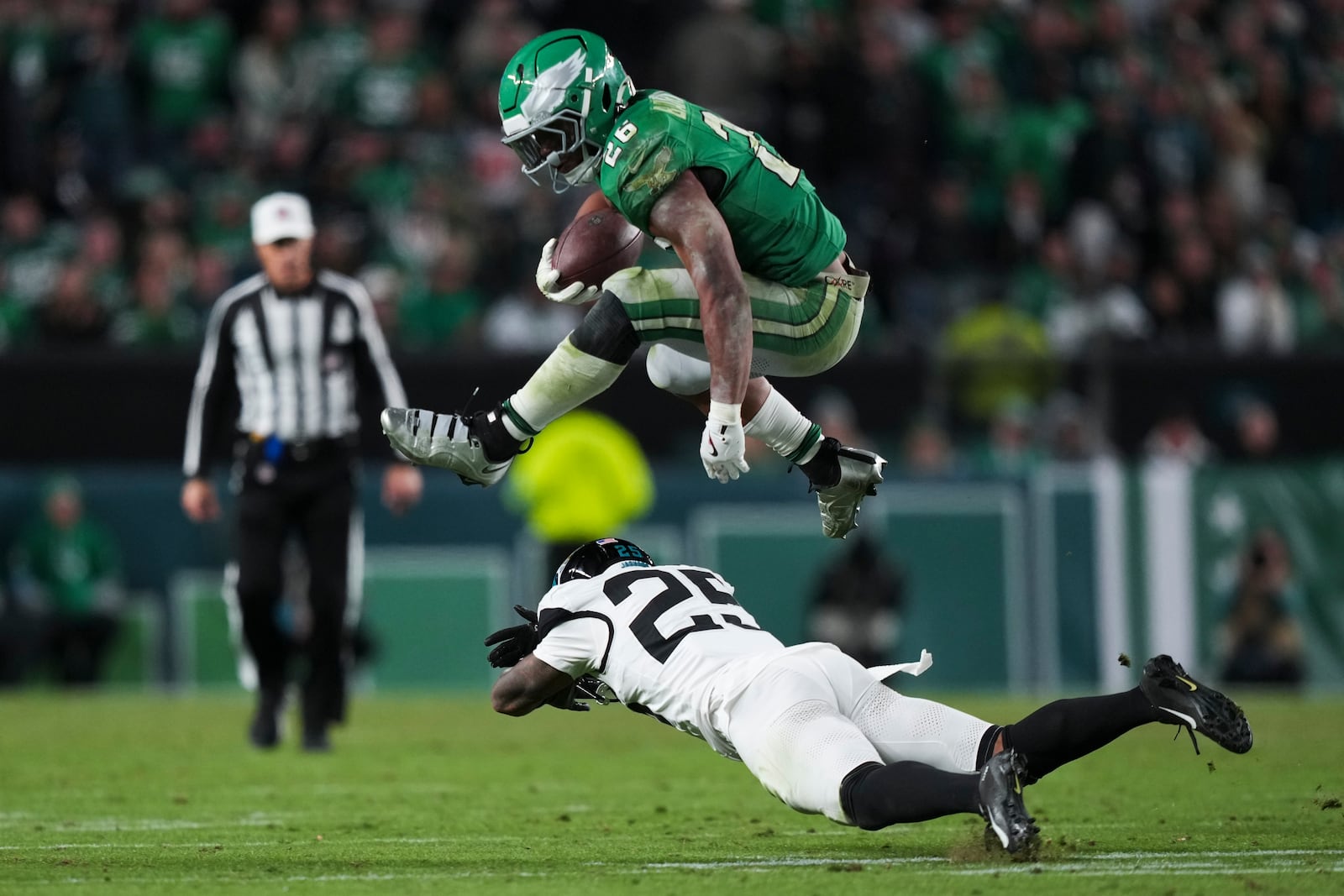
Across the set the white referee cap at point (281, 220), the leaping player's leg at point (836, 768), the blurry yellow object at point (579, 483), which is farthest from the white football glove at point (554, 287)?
the blurry yellow object at point (579, 483)

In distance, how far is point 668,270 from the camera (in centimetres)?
581

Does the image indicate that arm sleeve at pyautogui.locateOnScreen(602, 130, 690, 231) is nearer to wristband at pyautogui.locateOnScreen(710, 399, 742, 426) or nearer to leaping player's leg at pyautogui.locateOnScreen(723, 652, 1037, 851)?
wristband at pyautogui.locateOnScreen(710, 399, 742, 426)

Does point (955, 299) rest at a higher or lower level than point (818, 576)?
higher

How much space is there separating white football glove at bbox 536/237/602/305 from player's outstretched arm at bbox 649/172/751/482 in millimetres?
482

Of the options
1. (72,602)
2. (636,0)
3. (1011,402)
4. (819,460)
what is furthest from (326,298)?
(636,0)

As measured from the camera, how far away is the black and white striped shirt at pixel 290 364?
8.70 m

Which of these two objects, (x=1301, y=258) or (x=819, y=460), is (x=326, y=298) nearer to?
(x=819, y=460)

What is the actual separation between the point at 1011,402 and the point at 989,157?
2.89 m

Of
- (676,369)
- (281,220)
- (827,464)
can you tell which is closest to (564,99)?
(676,369)

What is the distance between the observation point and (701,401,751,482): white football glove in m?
5.56

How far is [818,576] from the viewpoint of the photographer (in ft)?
41.1

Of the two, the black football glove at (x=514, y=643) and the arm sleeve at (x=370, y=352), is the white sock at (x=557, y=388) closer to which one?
the black football glove at (x=514, y=643)

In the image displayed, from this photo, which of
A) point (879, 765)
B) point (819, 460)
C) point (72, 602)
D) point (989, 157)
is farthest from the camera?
point (989, 157)

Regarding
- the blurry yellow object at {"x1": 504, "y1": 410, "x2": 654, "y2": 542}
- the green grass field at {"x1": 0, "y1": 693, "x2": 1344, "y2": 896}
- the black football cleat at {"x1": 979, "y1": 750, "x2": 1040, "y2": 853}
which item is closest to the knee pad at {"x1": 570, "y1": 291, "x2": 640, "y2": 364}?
the green grass field at {"x1": 0, "y1": 693, "x2": 1344, "y2": 896}
